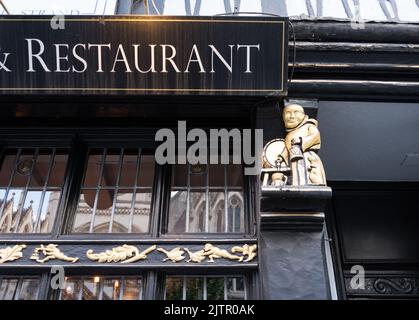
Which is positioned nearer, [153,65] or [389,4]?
[153,65]

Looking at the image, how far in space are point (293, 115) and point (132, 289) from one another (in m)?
2.20

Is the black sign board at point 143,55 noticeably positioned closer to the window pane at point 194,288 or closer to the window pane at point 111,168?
the window pane at point 111,168

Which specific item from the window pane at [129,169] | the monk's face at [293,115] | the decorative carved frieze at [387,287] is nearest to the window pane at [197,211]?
the window pane at [129,169]

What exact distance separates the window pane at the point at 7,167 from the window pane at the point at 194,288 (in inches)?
87.0

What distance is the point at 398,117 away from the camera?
512 cm

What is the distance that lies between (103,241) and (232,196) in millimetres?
1339

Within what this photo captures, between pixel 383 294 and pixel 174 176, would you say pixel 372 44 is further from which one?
pixel 383 294

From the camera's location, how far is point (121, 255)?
450cm

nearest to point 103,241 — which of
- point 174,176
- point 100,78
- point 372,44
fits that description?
point 174,176

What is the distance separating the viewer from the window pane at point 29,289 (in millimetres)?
4422

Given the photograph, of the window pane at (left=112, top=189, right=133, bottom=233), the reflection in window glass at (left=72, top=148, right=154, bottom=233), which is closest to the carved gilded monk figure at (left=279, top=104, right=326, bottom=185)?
the reflection in window glass at (left=72, top=148, right=154, bottom=233)

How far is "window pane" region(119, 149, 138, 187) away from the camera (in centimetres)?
512

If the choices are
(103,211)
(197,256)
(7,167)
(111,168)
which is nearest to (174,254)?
(197,256)

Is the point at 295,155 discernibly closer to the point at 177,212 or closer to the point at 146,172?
the point at 177,212
